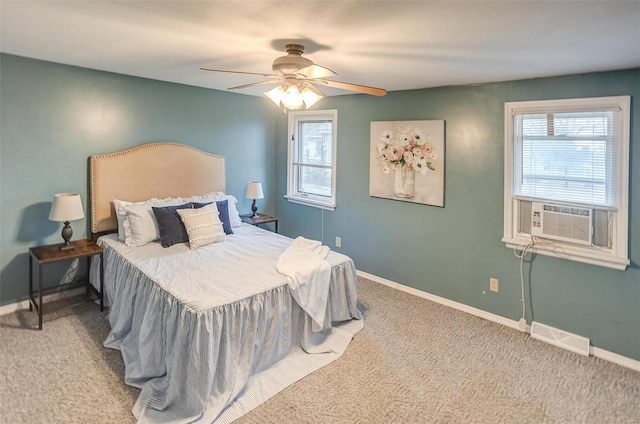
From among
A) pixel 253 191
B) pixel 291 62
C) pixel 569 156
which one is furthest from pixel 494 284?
pixel 253 191

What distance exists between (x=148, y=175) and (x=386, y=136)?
2.59 metres

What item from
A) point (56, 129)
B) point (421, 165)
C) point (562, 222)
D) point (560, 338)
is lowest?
point (560, 338)

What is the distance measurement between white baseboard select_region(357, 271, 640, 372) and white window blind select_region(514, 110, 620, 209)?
1.12 metres

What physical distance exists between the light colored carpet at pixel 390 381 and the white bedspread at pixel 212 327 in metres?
0.13

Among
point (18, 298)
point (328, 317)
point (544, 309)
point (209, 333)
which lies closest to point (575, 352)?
point (544, 309)

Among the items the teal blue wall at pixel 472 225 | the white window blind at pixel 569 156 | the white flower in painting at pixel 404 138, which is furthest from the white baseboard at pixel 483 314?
the white flower in painting at pixel 404 138

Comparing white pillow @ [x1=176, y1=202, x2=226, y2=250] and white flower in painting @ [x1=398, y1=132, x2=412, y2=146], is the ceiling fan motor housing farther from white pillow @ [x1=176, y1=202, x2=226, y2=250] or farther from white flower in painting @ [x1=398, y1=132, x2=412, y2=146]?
white flower in painting @ [x1=398, y1=132, x2=412, y2=146]

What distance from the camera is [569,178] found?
2906 millimetres

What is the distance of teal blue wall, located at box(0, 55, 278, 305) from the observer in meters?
3.11

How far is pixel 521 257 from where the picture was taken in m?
3.17

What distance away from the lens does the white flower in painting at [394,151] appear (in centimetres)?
390

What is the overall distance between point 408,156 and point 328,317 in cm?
190

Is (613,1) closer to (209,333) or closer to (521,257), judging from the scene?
(521,257)

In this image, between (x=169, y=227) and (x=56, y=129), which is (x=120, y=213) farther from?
(x=56, y=129)
